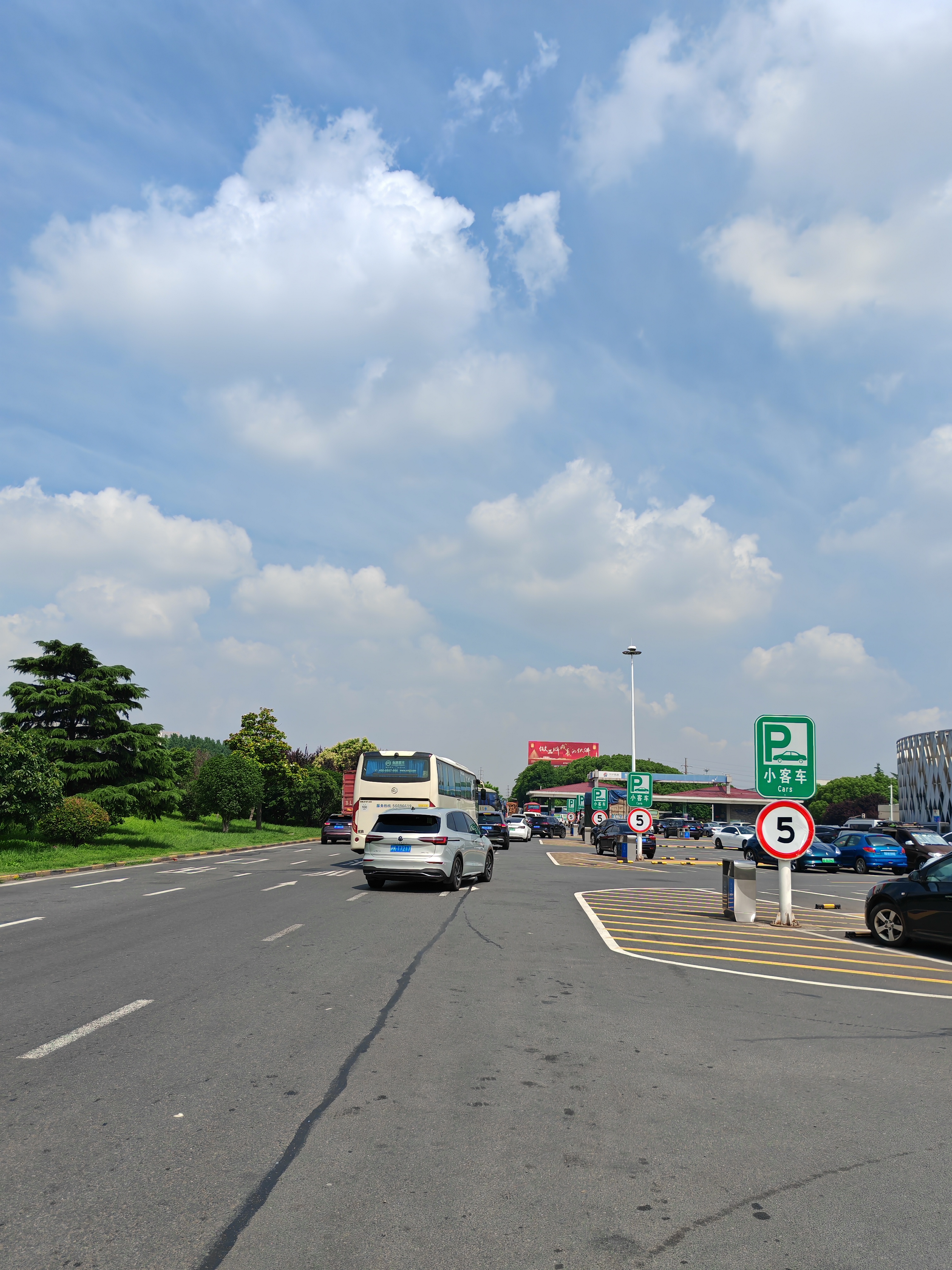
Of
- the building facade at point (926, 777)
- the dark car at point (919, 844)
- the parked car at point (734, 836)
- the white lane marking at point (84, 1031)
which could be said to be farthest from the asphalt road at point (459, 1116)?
the building facade at point (926, 777)

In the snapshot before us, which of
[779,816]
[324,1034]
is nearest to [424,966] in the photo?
[324,1034]

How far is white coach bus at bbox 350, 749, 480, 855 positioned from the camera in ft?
80.1

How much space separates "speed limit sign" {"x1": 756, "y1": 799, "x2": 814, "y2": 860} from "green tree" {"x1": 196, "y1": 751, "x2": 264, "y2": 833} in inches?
1455

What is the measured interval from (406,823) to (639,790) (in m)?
17.3

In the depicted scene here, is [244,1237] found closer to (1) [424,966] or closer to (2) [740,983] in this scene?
(1) [424,966]

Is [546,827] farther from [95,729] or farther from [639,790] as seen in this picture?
[95,729]

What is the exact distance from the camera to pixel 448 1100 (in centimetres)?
522

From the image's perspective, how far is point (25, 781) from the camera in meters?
25.3

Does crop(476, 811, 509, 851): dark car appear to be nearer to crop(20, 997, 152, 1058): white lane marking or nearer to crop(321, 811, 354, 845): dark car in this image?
crop(321, 811, 354, 845): dark car

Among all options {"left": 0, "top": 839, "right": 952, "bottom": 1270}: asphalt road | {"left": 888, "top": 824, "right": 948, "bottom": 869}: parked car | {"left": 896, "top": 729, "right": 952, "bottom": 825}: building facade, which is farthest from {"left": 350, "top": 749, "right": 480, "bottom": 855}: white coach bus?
{"left": 896, "top": 729, "right": 952, "bottom": 825}: building facade

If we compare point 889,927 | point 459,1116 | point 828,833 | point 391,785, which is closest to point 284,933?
point 459,1116

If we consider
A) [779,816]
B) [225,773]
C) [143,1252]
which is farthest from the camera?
[225,773]

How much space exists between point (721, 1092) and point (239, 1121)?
2900mm

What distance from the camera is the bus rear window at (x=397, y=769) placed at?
2481 cm
